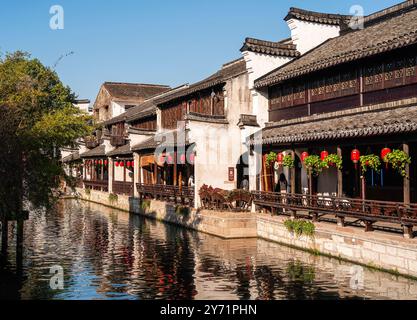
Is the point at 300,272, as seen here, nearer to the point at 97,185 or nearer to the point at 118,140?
the point at 118,140

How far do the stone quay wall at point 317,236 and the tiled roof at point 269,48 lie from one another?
814 centimetres

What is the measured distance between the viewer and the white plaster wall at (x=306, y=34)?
26166 mm

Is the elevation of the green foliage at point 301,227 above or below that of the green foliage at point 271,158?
below

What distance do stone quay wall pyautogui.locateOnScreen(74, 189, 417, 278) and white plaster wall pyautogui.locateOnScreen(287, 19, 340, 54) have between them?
9.44 meters

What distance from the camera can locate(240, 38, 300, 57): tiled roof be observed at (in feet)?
81.4

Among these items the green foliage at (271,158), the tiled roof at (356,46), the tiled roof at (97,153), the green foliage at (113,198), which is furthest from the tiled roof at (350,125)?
the tiled roof at (97,153)

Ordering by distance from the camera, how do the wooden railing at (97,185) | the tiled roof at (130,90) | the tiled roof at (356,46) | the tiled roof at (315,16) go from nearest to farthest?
the tiled roof at (356,46) → the tiled roof at (315,16) → the wooden railing at (97,185) → the tiled roof at (130,90)

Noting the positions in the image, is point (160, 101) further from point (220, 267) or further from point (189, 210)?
point (220, 267)

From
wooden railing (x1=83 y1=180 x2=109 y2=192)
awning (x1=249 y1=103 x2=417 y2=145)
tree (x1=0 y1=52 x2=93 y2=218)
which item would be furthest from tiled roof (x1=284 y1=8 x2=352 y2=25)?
wooden railing (x1=83 y1=180 x2=109 y2=192)

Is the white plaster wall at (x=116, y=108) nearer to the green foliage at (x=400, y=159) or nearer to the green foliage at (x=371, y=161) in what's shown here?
the green foliage at (x=371, y=161)

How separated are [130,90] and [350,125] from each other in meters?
44.6

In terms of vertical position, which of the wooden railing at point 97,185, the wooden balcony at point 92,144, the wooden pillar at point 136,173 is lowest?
the wooden railing at point 97,185

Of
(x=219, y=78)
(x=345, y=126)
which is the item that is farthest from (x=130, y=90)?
(x=345, y=126)

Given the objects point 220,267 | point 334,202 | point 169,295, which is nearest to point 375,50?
point 334,202
